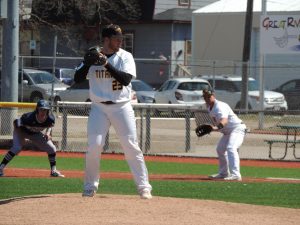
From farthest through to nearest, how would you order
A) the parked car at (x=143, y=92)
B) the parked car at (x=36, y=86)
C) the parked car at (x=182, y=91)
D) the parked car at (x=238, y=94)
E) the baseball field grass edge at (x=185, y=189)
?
the parked car at (x=36, y=86)
the parked car at (x=143, y=92)
the parked car at (x=182, y=91)
the parked car at (x=238, y=94)
the baseball field grass edge at (x=185, y=189)

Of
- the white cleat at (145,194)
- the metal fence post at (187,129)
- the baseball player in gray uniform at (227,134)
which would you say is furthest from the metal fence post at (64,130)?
the white cleat at (145,194)

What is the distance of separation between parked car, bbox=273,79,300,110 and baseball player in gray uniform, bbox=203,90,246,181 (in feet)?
51.3

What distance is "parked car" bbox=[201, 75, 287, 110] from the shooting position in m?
32.3

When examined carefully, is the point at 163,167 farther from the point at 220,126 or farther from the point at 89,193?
the point at 89,193

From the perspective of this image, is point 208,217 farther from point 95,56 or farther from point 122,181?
point 122,181

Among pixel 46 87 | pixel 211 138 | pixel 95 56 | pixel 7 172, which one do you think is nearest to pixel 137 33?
pixel 46 87

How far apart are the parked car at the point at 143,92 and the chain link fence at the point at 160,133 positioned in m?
10.9

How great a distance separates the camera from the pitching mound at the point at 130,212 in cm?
888

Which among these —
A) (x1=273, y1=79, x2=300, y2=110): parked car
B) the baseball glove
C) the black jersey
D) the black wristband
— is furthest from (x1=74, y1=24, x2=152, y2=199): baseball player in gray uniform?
(x1=273, y1=79, x2=300, y2=110): parked car

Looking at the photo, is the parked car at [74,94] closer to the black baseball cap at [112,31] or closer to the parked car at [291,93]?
the parked car at [291,93]

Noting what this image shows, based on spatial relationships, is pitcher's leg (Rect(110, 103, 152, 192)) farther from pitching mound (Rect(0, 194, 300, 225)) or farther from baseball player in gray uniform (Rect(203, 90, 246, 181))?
baseball player in gray uniform (Rect(203, 90, 246, 181))

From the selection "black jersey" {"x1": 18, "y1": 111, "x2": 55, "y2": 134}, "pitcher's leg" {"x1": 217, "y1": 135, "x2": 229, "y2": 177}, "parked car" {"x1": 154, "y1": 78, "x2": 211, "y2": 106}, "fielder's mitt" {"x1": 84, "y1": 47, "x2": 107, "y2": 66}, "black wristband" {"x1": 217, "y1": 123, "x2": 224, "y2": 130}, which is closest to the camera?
"fielder's mitt" {"x1": 84, "y1": 47, "x2": 107, "y2": 66}

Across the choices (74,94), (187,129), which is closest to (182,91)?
(74,94)

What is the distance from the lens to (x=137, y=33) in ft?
157
